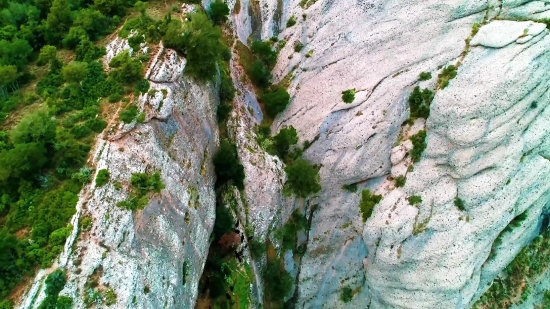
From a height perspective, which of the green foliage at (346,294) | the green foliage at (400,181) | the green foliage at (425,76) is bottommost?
the green foliage at (346,294)

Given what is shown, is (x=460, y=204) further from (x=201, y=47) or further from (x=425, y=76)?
(x=201, y=47)

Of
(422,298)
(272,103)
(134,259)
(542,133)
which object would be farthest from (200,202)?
(542,133)

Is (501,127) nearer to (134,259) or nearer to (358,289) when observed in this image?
(358,289)

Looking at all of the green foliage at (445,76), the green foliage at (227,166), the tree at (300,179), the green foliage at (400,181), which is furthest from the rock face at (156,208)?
the green foliage at (445,76)

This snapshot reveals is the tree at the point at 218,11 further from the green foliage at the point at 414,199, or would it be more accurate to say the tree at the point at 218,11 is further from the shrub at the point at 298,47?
the green foliage at the point at 414,199

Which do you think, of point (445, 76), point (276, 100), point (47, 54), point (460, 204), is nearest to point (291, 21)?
point (276, 100)

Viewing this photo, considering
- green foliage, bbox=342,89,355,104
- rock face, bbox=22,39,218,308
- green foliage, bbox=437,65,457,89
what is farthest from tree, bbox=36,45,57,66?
green foliage, bbox=437,65,457,89
